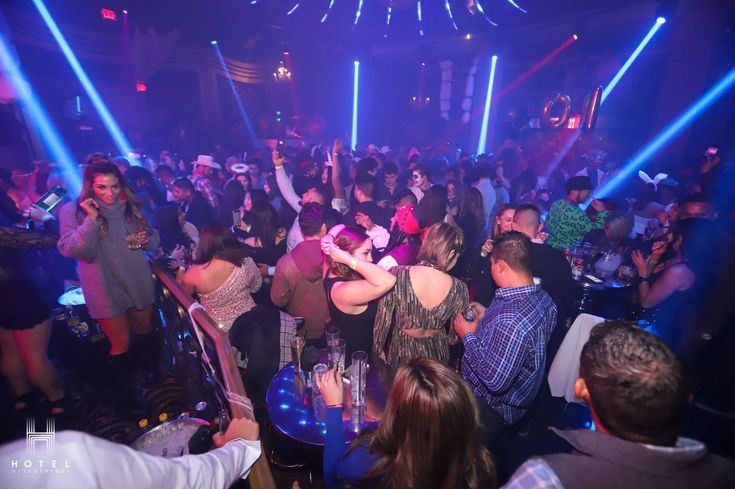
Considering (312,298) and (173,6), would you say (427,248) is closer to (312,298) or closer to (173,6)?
(312,298)

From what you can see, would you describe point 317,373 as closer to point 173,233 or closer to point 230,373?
point 230,373

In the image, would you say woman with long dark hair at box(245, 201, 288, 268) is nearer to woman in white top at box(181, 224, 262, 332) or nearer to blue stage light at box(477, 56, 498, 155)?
woman in white top at box(181, 224, 262, 332)

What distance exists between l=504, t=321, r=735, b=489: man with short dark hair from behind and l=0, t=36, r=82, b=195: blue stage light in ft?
32.1

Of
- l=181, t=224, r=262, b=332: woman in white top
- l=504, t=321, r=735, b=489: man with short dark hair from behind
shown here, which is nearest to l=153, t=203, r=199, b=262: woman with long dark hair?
l=181, t=224, r=262, b=332: woman in white top

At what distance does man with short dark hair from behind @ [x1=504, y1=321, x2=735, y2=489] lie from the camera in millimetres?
890

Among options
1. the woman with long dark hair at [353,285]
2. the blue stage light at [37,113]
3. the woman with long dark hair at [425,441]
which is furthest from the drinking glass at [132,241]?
the blue stage light at [37,113]

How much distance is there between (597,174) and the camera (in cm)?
929

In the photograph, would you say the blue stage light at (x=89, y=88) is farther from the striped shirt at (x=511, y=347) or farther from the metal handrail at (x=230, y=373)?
the striped shirt at (x=511, y=347)

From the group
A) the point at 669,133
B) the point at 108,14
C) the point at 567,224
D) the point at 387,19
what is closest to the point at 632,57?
the point at 669,133

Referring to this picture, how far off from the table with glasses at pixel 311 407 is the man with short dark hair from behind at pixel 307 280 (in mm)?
583

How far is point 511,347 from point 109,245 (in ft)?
11.0

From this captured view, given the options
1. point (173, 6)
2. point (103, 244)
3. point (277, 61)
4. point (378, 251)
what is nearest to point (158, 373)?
point (103, 244)

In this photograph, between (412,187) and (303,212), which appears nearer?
(303,212)

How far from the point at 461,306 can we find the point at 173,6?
47.5 ft
